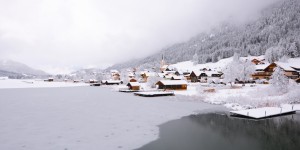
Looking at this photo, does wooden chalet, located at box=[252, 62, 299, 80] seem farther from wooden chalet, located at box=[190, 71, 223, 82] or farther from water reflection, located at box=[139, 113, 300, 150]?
water reflection, located at box=[139, 113, 300, 150]

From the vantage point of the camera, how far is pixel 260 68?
110m

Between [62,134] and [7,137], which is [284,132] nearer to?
[62,134]

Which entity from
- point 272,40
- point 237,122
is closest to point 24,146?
point 237,122

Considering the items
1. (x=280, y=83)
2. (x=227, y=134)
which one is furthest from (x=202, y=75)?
(x=227, y=134)

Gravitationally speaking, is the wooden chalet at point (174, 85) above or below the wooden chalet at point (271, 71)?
below

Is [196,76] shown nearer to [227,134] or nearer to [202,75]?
[202,75]

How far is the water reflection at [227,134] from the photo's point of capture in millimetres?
17578

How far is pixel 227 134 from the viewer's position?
21203mm

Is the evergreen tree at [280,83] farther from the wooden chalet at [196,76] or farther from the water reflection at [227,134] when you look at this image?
the wooden chalet at [196,76]

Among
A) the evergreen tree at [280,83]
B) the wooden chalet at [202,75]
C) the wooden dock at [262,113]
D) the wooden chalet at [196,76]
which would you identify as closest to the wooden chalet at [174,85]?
the evergreen tree at [280,83]

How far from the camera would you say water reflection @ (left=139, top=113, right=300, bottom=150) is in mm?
17578

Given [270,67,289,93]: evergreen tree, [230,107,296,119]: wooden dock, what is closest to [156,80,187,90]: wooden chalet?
[270,67,289,93]: evergreen tree

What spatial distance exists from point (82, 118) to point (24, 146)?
38.7 ft

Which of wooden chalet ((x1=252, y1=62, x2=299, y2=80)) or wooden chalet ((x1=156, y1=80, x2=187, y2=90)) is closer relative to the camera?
wooden chalet ((x1=156, y1=80, x2=187, y2=90))
